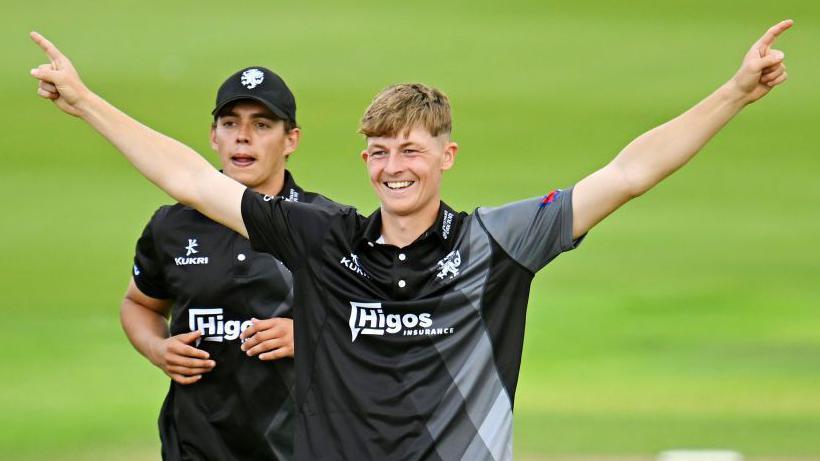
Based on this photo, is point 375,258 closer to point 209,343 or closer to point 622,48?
point 209,343

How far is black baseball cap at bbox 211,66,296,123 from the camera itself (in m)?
4.68

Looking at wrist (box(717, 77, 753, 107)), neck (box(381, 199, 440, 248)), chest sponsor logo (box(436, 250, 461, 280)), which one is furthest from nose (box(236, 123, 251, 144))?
wrist (box(717, 77, 753, 107))

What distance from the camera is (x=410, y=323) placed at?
362cm

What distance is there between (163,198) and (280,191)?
198 inches

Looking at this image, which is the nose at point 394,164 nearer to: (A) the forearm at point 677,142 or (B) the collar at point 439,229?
(B) the collar at point 439,229

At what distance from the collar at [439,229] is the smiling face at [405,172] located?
1.1 inches

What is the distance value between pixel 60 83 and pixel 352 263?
31.2 inches

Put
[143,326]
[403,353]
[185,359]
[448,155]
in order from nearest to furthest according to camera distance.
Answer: [403,353] < [448,155] < [185,359] < [143,326]

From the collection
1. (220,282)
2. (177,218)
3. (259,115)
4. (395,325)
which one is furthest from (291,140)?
(395,325)

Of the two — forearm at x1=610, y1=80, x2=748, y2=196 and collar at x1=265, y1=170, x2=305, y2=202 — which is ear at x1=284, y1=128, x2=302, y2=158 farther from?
forearm at x1=610, y1=80, x2=748, y2=196

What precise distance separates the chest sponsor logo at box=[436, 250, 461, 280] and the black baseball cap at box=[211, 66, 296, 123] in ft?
4.00

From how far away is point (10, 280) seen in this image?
9195 mm

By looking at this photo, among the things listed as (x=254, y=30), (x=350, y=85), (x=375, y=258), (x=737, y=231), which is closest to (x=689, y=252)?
(x=737, y=231)

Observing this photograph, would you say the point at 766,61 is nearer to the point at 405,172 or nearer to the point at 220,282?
the point at 405,172
